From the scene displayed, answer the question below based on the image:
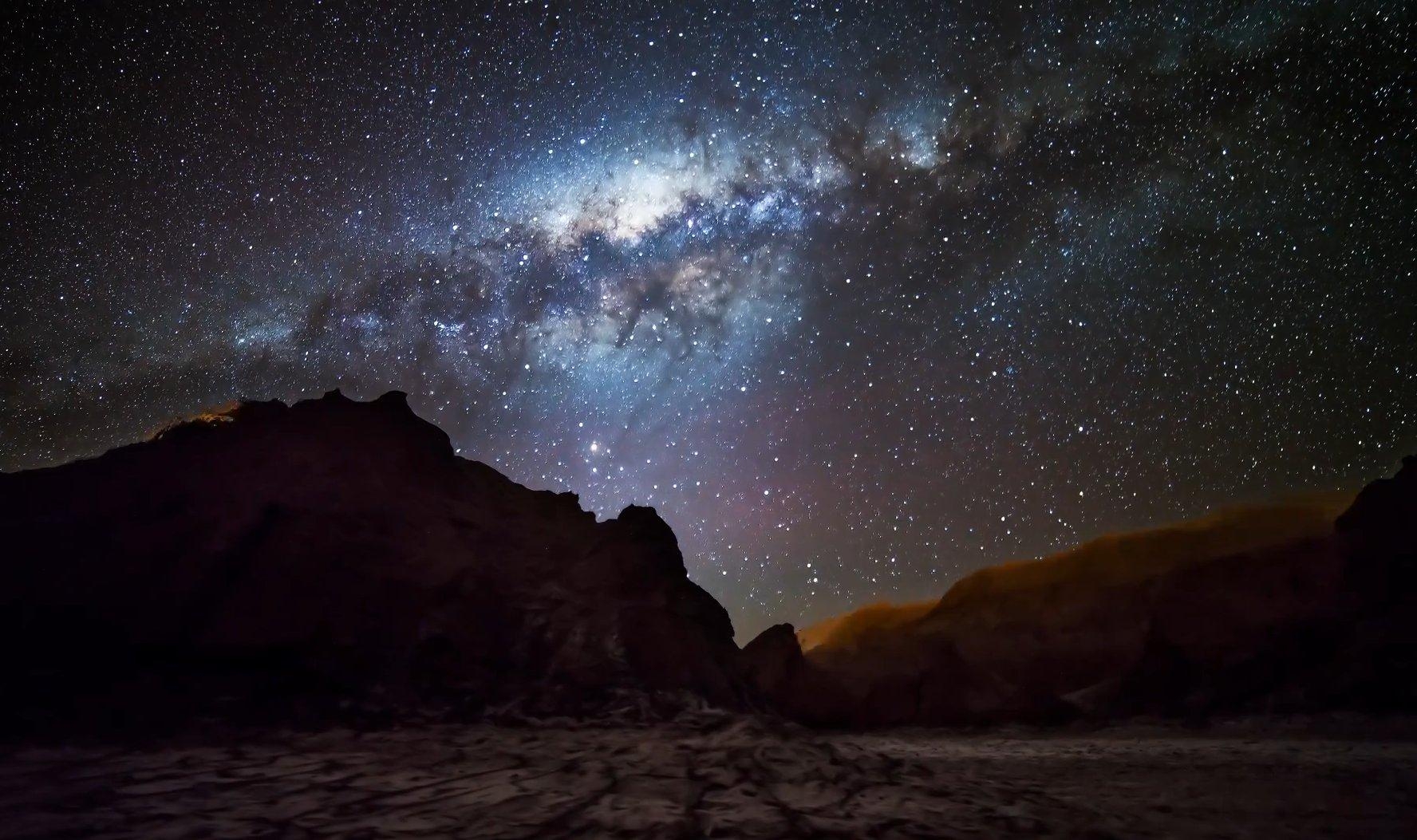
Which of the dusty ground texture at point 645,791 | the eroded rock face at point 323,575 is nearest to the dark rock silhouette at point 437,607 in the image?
the eroded rock face at point 323,575

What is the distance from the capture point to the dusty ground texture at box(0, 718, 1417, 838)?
5180 mm

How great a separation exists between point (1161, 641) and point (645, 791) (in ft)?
68.8

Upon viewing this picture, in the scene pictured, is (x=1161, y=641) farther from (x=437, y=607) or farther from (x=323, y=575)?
(x=323, y=575)

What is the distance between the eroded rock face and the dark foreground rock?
33.3ft

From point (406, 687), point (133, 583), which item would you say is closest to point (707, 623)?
point (406, 687)

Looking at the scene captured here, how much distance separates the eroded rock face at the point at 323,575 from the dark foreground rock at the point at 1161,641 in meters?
10.2

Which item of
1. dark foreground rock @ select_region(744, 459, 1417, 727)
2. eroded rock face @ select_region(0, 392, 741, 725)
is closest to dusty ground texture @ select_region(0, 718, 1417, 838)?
eroded rock face @ select_region(0, 392, 741, 725)

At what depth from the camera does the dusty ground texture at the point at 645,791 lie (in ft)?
17.0

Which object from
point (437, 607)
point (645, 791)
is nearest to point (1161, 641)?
point (645, 791)

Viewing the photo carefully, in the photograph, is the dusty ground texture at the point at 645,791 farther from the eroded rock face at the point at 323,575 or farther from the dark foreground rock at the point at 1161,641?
the dark foreground rock at the point at 1161,641

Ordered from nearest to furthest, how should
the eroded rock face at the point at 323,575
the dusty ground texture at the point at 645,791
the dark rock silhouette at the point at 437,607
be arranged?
1. the dusty ground texture at the point at 645,791
2. the dark rock silhouette at the point at 437,607
3. the eroded rock face at the point at 323,575

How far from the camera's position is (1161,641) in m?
20.3

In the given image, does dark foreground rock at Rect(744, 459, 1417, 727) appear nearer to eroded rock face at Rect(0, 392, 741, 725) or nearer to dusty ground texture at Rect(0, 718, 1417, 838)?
dusty ground texture at Rect(0, 718, 1417, 838)

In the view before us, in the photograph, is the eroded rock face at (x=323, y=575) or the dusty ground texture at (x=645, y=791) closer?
the dusty ground texture at (x=645, y=791)
